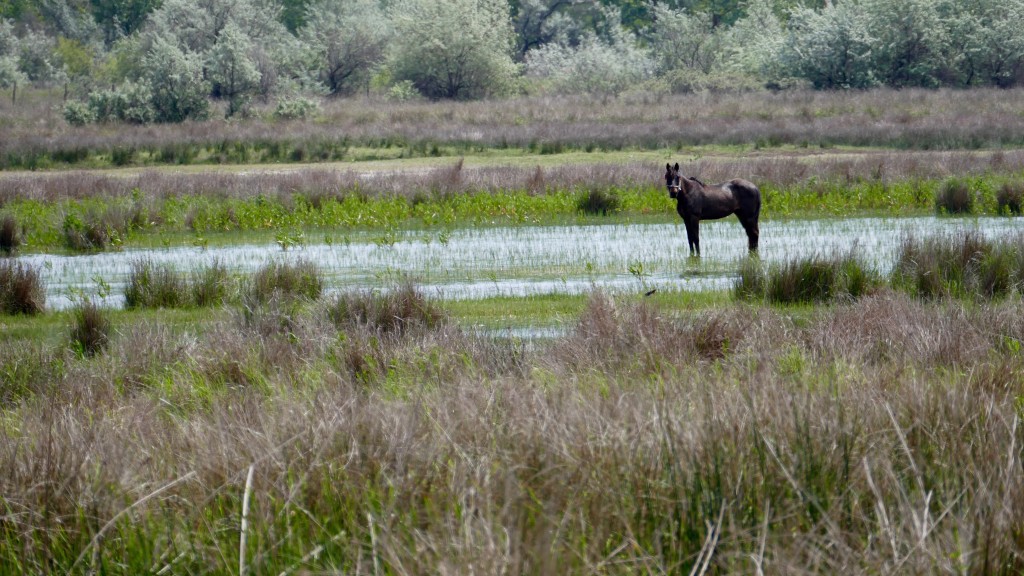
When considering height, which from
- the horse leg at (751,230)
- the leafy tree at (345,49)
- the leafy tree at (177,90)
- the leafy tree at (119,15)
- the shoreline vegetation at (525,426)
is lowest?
the horse leg at (751,230)

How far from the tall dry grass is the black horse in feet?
29.2

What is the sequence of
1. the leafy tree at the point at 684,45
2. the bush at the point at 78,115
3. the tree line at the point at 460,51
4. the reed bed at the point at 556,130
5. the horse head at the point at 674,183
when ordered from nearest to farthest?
the horse head at the point at 674,183 → the reed bed at the point at 556,130 → the bush at the point at 78,115 → the tree line at the point at 460,51 → the leafy tree at the point at 684,45

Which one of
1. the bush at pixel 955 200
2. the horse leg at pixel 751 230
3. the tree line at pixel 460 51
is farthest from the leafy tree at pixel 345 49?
the horse leg at pixel 751 230

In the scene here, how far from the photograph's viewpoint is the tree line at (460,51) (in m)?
48.8

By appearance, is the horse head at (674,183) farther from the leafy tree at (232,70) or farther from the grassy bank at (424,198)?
the leafy tree at (232,70)

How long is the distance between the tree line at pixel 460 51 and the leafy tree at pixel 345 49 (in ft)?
0.30

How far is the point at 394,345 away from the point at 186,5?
5607 cm

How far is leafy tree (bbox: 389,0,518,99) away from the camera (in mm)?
59031

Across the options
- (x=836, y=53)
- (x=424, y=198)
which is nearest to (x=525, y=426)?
(x=424, y=198)

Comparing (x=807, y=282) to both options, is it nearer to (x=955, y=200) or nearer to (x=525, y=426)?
(x=525, y=426)

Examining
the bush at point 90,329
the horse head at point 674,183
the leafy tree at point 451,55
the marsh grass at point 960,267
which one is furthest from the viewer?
the leafy tree at point 451,55

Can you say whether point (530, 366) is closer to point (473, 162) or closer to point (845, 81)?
point (473, 162)

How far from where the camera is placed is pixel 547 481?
164 inches

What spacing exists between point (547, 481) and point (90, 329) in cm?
703
